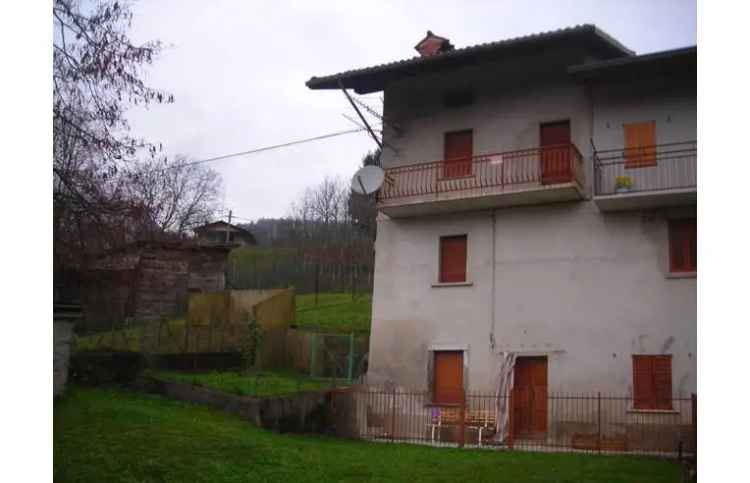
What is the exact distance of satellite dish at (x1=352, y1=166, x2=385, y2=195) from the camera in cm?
1173

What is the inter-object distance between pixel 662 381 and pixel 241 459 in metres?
5.60

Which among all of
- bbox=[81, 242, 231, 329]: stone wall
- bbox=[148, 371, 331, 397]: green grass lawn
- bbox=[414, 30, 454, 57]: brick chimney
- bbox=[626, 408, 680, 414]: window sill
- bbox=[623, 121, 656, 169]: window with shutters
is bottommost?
bbox=[626, 408, 680, 414]: window sill

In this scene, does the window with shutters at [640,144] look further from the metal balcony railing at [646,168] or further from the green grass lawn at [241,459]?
the green grass lawn at [241,459]

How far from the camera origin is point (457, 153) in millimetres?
12461

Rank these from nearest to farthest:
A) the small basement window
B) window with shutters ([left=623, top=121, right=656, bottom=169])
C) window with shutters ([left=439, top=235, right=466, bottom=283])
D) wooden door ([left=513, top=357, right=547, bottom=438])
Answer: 1. window with shutters ([left=623, top=121, right=656, bottom=169])
2. wooden door ([left=513, top=357, right=547, bottom=438])
3. window with shutters ([left=439, top=235, right=466, bottom=283])
4. the small basement window

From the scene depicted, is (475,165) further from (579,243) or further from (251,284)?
(251,284)

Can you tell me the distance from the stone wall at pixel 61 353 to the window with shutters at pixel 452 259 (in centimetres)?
559

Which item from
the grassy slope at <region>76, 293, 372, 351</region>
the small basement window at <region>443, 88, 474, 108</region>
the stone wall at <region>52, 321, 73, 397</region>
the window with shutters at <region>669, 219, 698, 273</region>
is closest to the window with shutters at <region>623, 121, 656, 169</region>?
the window with shutters at <region>669, 219, 698, 273</region>

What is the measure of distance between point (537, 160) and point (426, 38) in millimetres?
3022

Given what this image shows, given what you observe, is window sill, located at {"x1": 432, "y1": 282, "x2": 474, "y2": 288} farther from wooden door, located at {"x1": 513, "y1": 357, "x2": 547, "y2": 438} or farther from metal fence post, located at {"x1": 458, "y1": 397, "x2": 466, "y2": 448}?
metal fence post, located at {"x1": 458, "y1": 397, "x2": 466, "y2": 448}

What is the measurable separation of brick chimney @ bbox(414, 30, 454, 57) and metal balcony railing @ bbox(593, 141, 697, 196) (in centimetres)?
332

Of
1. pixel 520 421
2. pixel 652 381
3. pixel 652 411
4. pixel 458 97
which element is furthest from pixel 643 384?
pixel 458 97

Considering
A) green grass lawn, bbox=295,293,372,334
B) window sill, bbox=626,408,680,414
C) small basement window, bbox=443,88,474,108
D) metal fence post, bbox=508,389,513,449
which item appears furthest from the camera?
green grass lawn, bbox=295,293,372,334

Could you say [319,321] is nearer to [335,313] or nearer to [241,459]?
[335,313]
